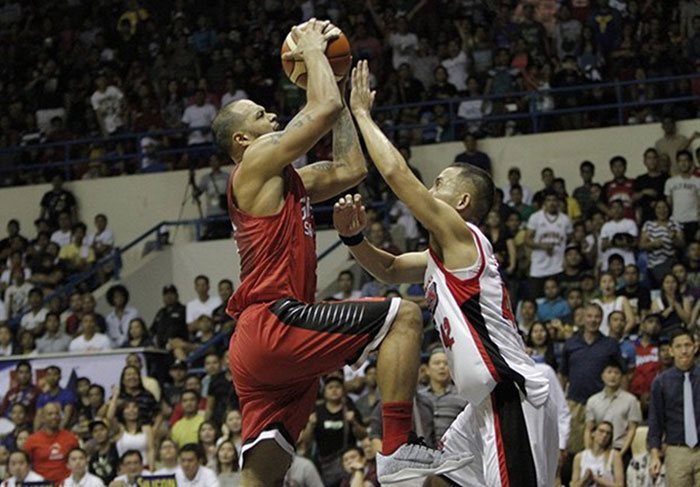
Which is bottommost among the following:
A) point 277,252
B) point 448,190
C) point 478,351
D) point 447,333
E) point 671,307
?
point 478,351

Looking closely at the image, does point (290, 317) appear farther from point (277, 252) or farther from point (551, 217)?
point (551, 217)

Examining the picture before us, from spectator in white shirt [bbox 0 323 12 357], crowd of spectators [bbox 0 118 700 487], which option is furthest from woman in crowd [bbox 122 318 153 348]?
spectator in white shirt [bbox 0 323 12 357]

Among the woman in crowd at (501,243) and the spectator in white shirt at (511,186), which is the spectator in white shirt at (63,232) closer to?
the spectator in white shirt at (511,186)

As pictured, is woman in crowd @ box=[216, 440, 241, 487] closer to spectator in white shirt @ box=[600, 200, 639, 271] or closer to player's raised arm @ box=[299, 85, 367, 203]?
spectator in white shirt @ box=[600, 200, 639, 271]

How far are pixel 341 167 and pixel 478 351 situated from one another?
131 centimetres

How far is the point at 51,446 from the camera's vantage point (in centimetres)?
1384

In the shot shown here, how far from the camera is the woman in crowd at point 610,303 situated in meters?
13.5

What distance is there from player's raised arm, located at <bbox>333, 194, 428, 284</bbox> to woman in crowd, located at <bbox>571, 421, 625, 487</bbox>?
4.71m

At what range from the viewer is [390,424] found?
668 centimetres

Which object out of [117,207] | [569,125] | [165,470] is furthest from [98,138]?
[165,470]

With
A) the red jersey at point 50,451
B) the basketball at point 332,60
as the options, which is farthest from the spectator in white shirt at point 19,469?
the basketball at point 332,60

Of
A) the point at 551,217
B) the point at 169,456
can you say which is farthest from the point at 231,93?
the point at 169,456

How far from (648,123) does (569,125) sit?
45.4 inches

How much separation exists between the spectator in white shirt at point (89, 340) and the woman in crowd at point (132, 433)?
2201mm
